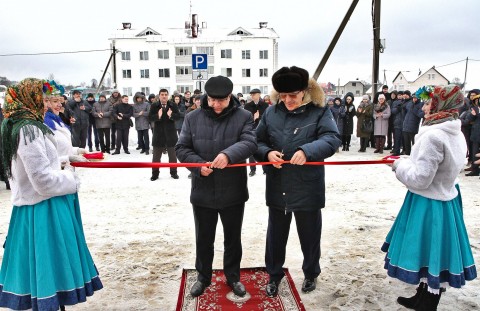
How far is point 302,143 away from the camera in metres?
3.22

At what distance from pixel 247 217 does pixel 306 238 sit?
2.27 m

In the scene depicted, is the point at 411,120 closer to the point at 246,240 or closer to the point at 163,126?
the point at 163,126

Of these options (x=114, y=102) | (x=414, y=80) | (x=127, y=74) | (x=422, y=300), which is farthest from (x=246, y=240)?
(x=414, y=80)

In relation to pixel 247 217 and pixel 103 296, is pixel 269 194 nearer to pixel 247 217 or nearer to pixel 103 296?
pixel 103 296

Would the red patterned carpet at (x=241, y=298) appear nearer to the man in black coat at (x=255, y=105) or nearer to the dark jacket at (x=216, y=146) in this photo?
the dark jacket at (x=216, y=146)

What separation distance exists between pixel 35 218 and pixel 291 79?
7.09 ft

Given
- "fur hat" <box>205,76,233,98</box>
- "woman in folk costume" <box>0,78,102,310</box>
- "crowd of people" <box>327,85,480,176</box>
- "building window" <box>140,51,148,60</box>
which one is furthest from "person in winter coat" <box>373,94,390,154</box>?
"building window" <box>140,51,148,60</box>

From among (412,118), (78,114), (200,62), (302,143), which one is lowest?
(302,143)

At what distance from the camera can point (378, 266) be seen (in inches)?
157

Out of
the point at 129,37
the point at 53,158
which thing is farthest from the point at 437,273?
the point at 129,37

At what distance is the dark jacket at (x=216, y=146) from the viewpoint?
3223 millimetres

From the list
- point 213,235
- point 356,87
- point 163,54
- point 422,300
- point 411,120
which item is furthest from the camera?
point 356,87

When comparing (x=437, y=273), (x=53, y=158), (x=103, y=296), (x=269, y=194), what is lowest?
(x=103, y=296)

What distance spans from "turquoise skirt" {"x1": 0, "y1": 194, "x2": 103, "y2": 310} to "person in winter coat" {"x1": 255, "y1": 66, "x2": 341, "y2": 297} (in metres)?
1.61
